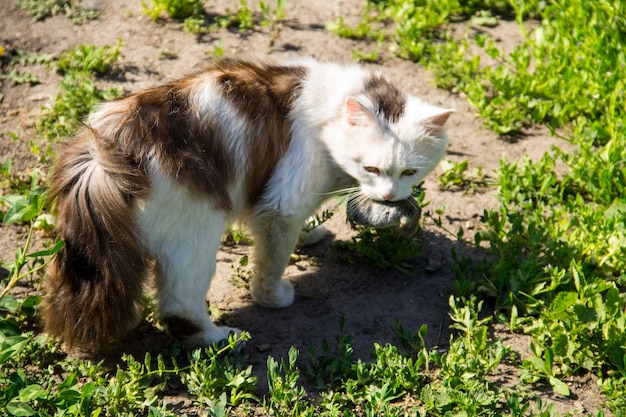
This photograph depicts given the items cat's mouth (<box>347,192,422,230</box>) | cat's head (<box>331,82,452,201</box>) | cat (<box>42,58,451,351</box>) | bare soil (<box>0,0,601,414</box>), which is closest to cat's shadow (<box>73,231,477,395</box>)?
bare soil (<box>0,0,601,414</box>)

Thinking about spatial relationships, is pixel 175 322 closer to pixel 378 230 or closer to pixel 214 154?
pixel 214 154

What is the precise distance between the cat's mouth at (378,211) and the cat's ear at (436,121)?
16.2 inches

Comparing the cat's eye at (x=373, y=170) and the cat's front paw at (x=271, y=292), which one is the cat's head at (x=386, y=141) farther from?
the cat's front paw at (x=271, y=292)

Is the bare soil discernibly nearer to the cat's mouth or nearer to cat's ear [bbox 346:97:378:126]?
the cat's mouth

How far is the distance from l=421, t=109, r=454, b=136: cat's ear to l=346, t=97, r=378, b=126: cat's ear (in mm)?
279

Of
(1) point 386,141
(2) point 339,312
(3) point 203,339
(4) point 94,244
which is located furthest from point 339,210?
(4) point 94,244

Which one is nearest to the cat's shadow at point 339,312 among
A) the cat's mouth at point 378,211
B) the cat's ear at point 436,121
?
the cat's mouth at point 378,211

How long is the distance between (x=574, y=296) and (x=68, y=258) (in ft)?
8.13

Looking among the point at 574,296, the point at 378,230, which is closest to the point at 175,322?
the point at 378,230

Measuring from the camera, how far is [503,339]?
3895mm

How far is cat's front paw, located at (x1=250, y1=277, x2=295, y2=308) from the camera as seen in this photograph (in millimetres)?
3943

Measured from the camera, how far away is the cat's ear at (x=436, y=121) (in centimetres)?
361

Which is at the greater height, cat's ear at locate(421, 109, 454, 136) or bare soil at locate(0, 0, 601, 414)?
cat's ear at locate(421, 109, 454, 136)

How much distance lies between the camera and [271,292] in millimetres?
3961
